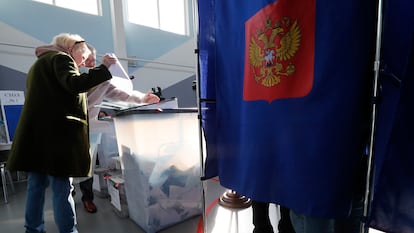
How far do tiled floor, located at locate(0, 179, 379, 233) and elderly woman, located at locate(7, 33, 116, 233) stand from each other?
40cm

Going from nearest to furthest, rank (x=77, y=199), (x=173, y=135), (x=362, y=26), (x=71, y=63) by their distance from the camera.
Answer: (x=362, y=26), (x=71, y=63), (x=173, y=135), (x=77, y=199)

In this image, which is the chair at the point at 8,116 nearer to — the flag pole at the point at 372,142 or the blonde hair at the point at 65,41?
the blonde hair at the point at 65,41

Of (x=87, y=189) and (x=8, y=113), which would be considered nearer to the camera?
(x=87, y=189)

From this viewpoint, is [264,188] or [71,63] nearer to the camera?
[264,188]

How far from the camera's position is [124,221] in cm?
155

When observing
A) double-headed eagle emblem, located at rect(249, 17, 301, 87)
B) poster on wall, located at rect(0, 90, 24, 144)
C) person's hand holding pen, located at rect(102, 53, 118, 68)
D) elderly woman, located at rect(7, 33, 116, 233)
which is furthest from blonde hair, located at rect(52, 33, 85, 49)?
poster on wall, located at rect(0, 90, 24, 144)

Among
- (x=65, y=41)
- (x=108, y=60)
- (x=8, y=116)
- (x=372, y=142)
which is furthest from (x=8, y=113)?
(x=372, y=142)

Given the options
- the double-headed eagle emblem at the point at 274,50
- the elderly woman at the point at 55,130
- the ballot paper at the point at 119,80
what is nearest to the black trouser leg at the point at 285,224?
the double-headed eagle emblem at the point at 274,50

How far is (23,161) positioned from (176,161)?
731mm

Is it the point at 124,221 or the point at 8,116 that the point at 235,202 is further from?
the point at 8,116

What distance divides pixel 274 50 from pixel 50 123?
98 cm

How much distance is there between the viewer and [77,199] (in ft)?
6.39

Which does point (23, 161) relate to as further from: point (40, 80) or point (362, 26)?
point (362, 26)

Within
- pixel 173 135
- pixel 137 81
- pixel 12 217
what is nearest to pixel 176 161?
pixel 173 135
